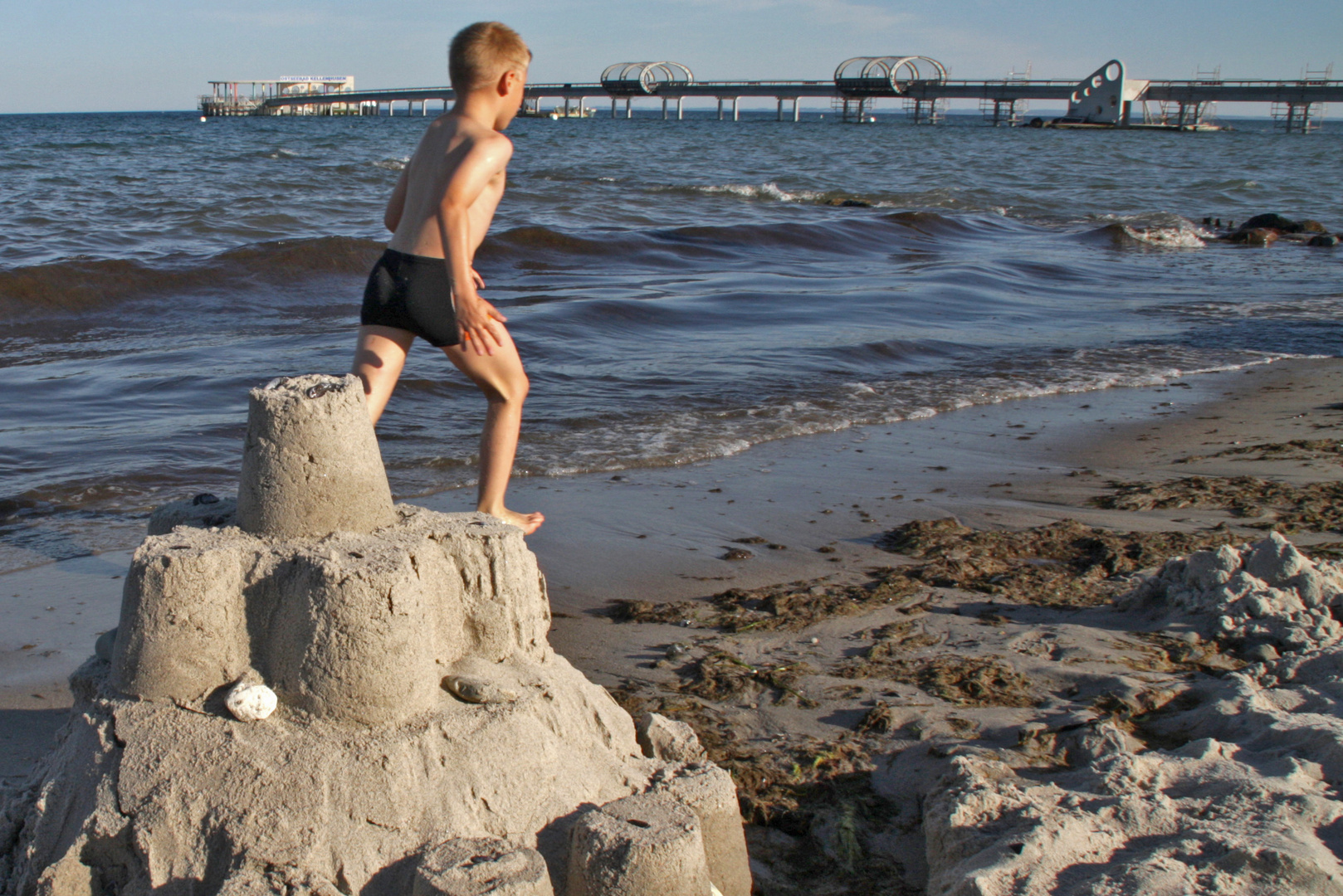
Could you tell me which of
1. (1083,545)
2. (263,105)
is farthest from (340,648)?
(263,105)

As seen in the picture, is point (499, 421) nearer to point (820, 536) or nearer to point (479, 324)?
point (479, 324)

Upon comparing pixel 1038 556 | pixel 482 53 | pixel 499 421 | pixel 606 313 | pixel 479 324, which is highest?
pixel 482 53

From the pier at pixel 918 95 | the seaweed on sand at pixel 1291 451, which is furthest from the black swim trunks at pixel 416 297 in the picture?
the pier at pixel 918 95

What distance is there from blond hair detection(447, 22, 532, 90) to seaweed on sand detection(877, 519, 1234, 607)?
2.28 meters

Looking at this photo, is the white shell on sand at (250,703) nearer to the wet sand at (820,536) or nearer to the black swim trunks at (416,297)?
the wet sand at (820,536)

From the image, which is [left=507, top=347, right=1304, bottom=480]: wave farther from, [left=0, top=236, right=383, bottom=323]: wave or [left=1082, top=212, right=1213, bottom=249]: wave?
[left=1082, top=212, right=1213, bottom=249]: wave

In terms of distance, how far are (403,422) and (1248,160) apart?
4280 centimetres

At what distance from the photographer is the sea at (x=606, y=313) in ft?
19.4

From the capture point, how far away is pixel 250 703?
2.00 metres

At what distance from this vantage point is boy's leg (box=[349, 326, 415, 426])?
321 cm

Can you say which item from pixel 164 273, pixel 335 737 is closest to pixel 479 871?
pixel 335 737

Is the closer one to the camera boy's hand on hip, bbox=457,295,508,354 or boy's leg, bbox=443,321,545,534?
boy's hand on hip, bbox=457,295,508,354

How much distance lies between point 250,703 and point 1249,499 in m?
4.58

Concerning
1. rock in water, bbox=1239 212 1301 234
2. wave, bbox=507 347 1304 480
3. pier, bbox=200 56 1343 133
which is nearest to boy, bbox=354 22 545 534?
wave, bbox=507 347 1304 480
